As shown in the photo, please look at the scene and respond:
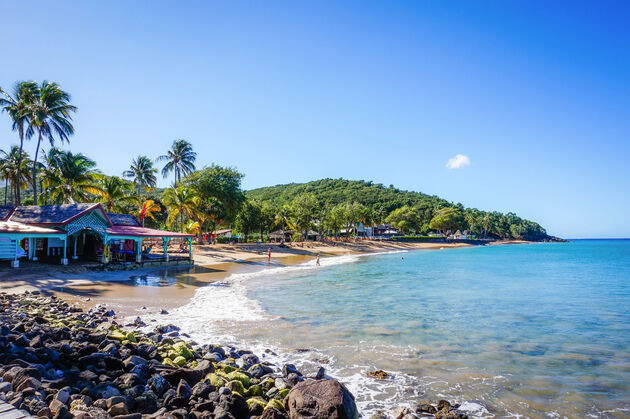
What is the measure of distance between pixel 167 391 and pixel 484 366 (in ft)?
23.6

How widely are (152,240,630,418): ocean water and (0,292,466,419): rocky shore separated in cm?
106

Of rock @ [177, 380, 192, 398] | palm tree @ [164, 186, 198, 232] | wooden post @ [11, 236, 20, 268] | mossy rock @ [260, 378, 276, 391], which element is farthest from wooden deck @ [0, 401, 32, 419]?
palm tree @ [164, 186, 198, 232]

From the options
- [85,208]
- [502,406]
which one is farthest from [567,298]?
[85,208]

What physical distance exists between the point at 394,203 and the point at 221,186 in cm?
8981

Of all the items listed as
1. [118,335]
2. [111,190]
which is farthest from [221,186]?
[118,335]

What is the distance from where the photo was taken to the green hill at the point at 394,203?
4373 inches

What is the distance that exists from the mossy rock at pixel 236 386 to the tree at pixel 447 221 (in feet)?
356

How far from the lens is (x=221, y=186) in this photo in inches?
1818

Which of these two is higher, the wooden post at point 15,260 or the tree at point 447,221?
the tree at point 447,221

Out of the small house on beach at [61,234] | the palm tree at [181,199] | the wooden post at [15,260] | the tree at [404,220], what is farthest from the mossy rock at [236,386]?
the tree at [404,220]

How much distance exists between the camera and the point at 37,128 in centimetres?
3073

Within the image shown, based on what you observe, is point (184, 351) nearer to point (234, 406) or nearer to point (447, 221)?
point (234, 406)

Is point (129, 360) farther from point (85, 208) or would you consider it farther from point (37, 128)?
point (37, 128)

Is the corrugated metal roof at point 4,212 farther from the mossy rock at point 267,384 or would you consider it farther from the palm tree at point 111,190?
the mossy rock at point 267,384
